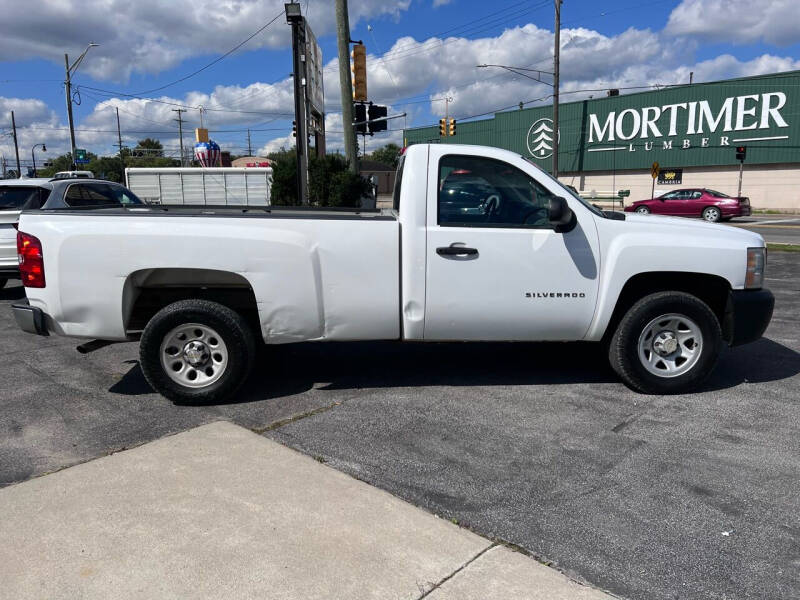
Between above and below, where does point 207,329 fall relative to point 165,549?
above

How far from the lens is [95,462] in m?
3.81

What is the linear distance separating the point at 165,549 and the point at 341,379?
2715 millimetres

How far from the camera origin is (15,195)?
30.7 feet

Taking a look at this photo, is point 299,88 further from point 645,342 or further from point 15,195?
point 645,342

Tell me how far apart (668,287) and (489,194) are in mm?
1697

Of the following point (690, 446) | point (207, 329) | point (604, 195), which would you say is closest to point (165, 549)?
point (207, 329)

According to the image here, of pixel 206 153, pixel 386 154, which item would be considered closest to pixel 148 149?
pixel 386 154

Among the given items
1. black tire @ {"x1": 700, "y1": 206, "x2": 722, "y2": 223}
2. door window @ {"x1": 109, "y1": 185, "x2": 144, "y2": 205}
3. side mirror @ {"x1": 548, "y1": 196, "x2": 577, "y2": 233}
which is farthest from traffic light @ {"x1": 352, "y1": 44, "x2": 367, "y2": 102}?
black tire @ {"x1": 700, "y1": 206, "x2": 722, "y2": 223}

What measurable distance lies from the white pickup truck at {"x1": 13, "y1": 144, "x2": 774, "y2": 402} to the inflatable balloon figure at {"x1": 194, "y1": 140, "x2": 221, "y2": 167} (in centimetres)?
4454

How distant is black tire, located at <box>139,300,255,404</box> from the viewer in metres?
4.69

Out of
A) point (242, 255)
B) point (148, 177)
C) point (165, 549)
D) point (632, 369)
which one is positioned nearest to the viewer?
point (165, 549)

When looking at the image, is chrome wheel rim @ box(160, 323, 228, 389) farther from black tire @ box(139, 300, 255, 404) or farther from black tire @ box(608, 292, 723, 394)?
black tire @ box(608, 292, 723, 394)

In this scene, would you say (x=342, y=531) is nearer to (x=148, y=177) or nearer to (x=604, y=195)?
(x=148, y=177)

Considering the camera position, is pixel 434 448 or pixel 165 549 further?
pixel 434 448
